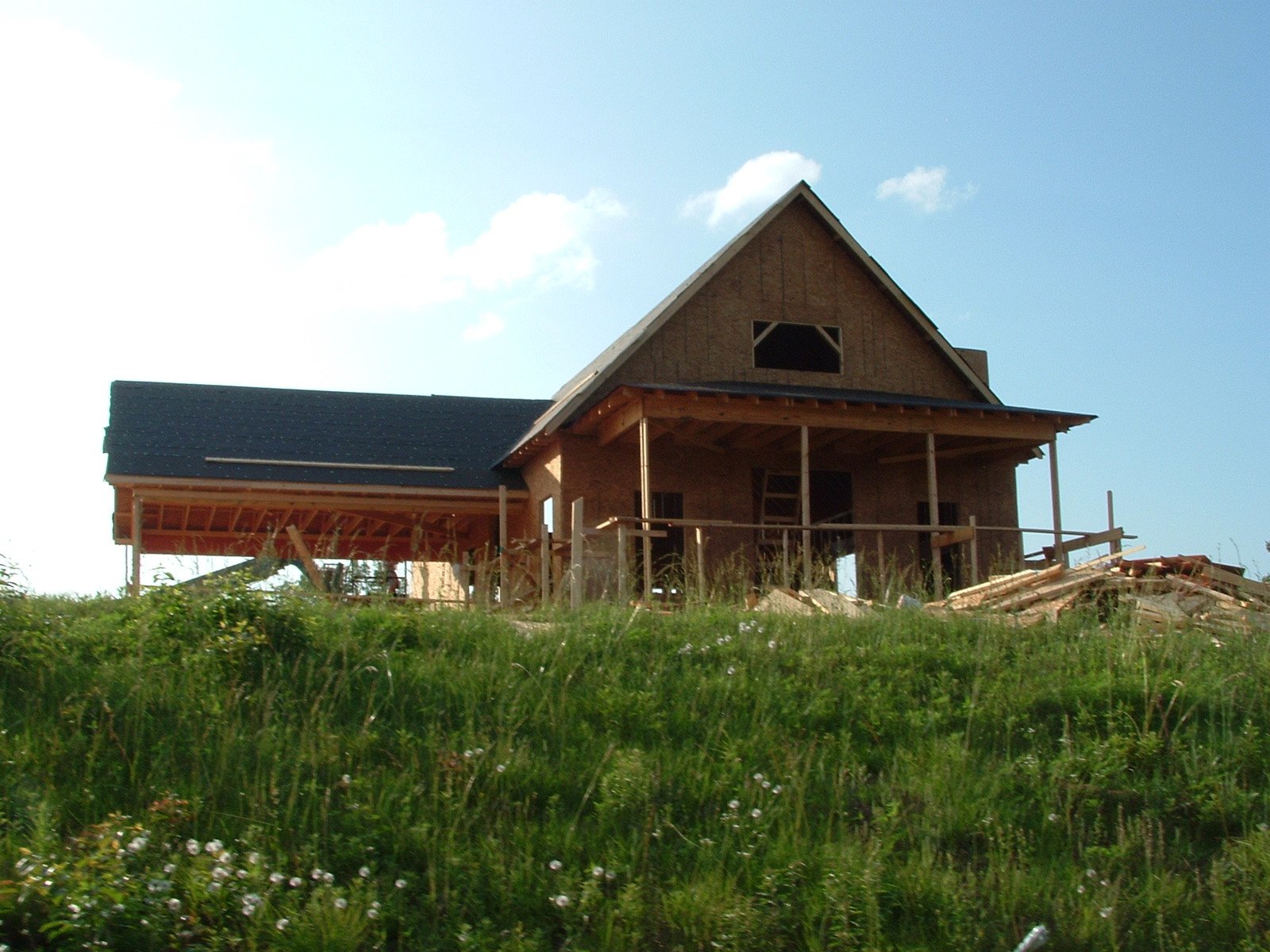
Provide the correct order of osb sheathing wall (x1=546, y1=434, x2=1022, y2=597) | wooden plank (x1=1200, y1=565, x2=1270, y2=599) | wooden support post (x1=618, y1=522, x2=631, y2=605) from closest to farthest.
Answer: wooden plank (x1=1200, y1=565, x2=1270, y2=599)
wooden support post (x1=618, y1=522, x2=631, y2=605)
osb sheathing wall (x1=546, y1=434, x2=1022, y2=597)

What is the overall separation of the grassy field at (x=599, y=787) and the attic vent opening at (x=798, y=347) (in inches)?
461

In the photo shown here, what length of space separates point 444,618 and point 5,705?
3.35 metres

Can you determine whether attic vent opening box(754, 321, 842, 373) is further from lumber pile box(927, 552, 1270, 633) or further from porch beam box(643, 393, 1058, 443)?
lumber pile box(927, 552, 1270, 633)

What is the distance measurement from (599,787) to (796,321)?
14.8 meters

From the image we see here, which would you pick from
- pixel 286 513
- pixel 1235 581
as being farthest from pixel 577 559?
pixel 286 513

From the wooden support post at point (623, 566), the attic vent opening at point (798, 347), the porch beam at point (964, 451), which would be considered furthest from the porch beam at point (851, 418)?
the wooden support post at point (623, 566)

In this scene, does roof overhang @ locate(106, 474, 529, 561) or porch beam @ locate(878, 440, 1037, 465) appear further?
porch beam @ locate(878, 440, 1037, 465)

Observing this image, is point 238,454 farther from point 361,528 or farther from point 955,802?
point 955,802

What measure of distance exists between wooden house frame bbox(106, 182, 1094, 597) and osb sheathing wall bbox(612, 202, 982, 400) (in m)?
0.03

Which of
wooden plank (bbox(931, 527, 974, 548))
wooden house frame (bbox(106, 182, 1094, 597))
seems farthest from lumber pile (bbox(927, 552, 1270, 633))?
wooden house frame (bbox(106, 182, 1094, 597))

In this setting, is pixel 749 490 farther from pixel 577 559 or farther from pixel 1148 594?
pixel 1148 594

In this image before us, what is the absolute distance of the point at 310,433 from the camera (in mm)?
22234

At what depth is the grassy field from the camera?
6.29 m

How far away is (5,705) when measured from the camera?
7914 mm
